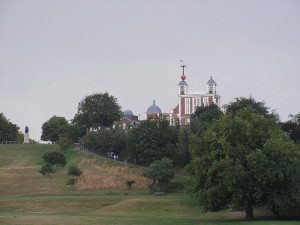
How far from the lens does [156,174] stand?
76.6 meters

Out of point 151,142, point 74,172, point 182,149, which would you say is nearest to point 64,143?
point 151,142

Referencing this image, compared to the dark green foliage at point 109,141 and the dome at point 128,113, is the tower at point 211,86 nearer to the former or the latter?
the dome at point 128,113

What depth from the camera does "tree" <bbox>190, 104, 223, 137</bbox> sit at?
9050 cm

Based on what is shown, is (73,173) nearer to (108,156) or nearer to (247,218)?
(108,156)

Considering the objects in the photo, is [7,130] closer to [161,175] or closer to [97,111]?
[97,111]

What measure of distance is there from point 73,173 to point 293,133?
26.6 meters

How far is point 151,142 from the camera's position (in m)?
92.9

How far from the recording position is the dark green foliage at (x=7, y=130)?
139000mm

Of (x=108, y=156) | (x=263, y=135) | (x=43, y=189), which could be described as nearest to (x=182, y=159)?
(x=108, y=156)

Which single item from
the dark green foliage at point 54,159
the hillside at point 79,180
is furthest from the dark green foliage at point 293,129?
the dark green foliage at point 54,159

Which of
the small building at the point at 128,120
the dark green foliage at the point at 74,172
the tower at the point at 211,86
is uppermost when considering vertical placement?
the tower at the point at 211,86

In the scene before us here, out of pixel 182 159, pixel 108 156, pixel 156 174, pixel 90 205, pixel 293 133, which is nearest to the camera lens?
pixel 90 205

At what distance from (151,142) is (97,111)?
87.6 feet

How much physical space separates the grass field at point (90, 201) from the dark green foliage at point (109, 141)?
2905 millimetres
